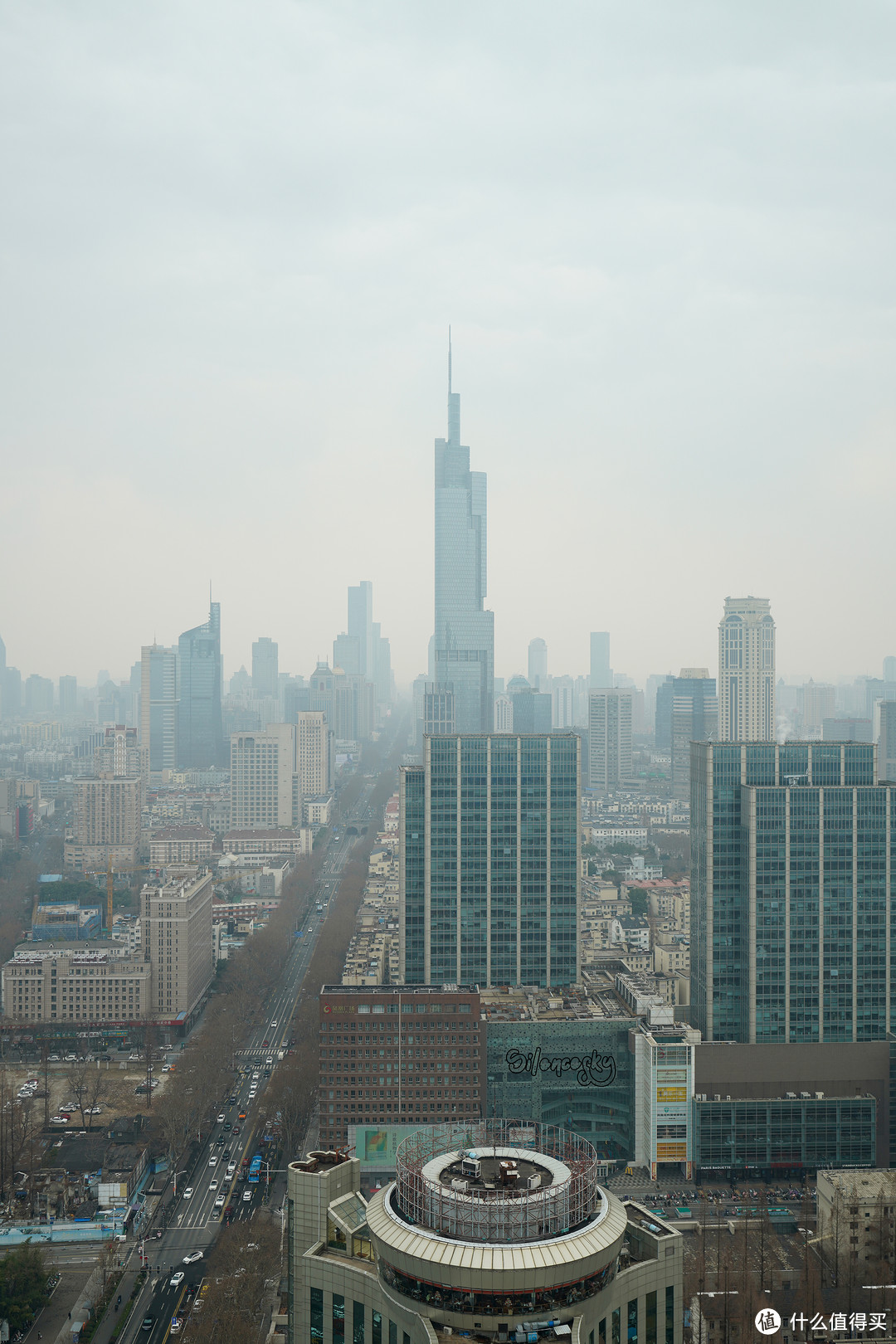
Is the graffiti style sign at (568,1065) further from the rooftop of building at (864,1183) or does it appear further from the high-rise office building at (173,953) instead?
the high-rise office building at (173,953)

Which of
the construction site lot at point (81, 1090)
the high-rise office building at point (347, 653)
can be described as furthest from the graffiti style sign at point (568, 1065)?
the high-rise office building at point (347, 653)

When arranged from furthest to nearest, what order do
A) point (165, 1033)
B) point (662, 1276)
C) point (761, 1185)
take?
point (165, 1033), point (761, 1185), point (662, 1276)

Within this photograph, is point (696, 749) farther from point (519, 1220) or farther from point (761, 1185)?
point (519, 1220)

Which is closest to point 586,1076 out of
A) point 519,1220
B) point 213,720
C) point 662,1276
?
point 662,1276

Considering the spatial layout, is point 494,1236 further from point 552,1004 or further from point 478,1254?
point 552,1004

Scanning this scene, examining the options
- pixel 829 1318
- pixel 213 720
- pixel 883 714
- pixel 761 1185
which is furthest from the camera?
pixel 213 720

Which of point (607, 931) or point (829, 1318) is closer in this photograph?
point (829, 1318)

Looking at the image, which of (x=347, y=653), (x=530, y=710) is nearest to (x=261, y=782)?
(x=530, y=710)
